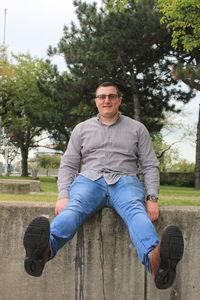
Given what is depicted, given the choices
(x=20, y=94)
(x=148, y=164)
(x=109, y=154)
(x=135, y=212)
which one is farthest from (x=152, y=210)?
(x=20, y=94)

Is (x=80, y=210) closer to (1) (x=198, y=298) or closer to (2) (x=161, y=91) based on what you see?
(1) (x=198, y=298)

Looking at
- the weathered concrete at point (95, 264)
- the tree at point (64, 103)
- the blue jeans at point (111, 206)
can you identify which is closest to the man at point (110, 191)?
the blue jeans at point (111, 206)

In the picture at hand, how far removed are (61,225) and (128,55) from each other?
20164 mm

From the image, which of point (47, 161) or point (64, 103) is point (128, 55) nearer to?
point (64, 103)

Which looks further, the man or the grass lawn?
the grass lawn

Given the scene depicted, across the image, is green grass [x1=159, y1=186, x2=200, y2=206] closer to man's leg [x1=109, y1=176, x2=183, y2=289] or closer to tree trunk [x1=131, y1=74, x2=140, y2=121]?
man's leg [x1=109, y1=176, x2=183, y2=289]

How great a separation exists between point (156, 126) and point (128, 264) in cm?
2150

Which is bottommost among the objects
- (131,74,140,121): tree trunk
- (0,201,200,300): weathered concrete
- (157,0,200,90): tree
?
(0,201,200,300): weathered concrete

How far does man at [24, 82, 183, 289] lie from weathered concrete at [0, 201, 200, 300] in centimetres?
28

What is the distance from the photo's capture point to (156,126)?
24.6 meters

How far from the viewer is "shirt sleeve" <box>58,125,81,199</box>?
139 inches

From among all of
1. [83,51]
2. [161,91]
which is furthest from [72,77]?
[161,91]

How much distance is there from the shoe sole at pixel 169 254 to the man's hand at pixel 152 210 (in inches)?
29.5

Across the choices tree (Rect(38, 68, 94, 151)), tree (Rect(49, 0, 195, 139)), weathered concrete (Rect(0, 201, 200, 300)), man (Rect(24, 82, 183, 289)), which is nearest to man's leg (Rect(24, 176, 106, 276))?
man (Rect(24, 82, 183, 289))
